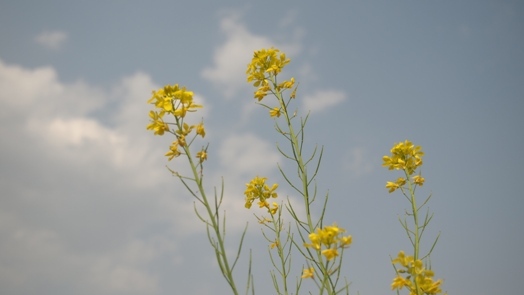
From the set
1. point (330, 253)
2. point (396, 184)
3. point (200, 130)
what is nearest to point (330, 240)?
point (330, 253)

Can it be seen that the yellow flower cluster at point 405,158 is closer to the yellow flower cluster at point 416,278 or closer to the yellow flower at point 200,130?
the yellow flower cluster at point 416,278

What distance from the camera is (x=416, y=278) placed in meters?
2.46

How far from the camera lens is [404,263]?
7.97 feet

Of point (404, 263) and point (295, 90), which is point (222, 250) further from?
point (295, 90)

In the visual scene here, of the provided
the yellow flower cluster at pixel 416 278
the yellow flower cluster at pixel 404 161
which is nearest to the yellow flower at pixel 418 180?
the yellow flower cluster at pixel 404 161

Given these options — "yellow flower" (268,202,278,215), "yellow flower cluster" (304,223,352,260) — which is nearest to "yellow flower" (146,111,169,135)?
"yellow flower cluster" (304,223,352,260)

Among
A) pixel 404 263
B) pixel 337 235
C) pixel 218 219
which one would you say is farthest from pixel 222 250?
pixel 404 263

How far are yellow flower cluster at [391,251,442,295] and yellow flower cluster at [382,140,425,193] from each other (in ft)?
4.23

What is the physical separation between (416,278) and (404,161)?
144 centimetres

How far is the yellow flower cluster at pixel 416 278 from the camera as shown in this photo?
95.2 inches

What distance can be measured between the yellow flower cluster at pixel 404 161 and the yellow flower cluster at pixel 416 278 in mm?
1288

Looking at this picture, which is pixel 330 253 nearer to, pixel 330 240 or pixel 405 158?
pixel 330 240

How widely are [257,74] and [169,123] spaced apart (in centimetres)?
129

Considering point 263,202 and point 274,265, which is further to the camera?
point 263,202
